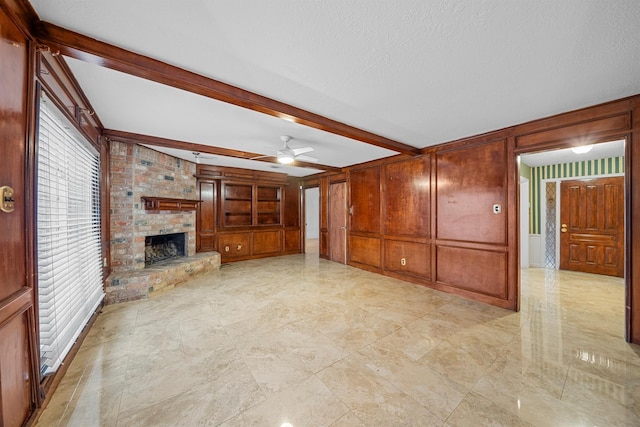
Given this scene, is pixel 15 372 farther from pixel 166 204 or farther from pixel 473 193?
pixel 473 193

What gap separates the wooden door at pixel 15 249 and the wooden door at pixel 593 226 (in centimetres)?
788

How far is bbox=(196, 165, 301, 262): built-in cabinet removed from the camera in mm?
5711

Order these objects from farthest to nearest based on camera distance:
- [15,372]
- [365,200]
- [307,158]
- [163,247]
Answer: [365,200] → [307,158] → [163,247] → [15,372]

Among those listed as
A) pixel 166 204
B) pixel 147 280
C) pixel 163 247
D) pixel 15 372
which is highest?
pixel 166 204

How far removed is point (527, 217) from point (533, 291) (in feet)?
7.81

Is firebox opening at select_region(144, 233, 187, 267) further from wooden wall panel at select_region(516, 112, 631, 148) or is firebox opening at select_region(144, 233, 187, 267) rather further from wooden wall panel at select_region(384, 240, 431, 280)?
wooden wall panel at select_region(516, 112, 631, 148)

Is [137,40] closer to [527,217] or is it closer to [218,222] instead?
[218,222]

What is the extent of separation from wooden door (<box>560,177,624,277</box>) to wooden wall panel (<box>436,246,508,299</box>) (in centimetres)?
336

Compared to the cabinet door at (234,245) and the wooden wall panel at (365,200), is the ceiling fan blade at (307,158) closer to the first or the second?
the wooden wall panel at (365,200)

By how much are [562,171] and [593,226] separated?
1.24 metres

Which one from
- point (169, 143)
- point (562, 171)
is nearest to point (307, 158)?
point (169, 143)

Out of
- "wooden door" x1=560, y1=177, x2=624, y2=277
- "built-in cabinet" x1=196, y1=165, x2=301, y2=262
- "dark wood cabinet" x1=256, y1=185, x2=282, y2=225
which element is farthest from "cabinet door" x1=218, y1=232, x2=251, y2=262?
"wooden door" x1=560, y1=177, x2=624, y2=277

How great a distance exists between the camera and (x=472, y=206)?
11.5 feet

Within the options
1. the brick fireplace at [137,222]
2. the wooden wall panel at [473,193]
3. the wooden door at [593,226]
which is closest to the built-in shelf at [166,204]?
the brick fireplace at [137,222]
